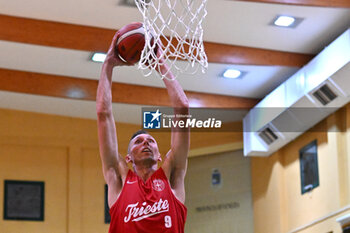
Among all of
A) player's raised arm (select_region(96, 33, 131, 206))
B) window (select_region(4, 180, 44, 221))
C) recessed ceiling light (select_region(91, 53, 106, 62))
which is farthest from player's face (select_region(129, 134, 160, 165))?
window (select_region(4, 180, 44, 221))

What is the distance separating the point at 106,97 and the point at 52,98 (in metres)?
6.88

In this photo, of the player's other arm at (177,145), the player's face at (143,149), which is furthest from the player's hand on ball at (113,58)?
the player's face at (143,149)

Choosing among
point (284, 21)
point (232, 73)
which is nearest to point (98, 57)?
point (232, 73)

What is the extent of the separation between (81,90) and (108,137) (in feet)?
20.7

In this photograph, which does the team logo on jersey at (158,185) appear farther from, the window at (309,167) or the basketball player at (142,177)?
the window at (309,167)

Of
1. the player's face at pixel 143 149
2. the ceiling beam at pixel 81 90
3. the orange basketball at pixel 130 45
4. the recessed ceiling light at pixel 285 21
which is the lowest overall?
the player's face at pixel 143 149

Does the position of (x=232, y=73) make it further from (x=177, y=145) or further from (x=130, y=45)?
(x=177, y=145)

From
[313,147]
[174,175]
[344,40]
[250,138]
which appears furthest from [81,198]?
[174,175]

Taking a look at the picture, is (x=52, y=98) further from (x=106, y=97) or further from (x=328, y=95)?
(x=106, y=97)

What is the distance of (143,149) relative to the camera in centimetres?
505

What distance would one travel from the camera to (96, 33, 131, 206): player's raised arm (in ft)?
16.0

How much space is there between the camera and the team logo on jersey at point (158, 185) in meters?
4.89

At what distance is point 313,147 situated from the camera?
1073 cm

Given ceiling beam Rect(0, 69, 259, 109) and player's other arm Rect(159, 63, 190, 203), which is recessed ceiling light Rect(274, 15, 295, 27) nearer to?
ceiling beam Rect(0, 69, 259, 109)
